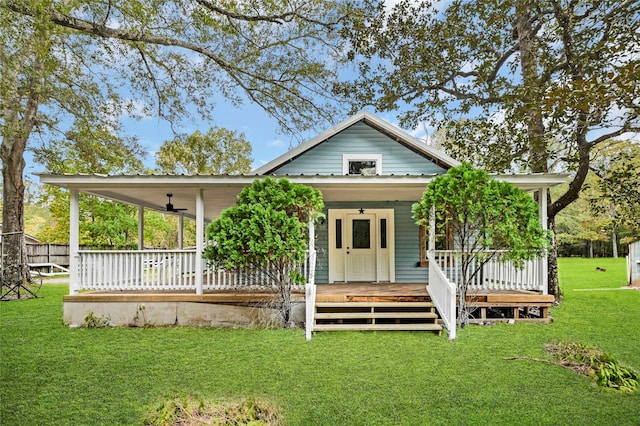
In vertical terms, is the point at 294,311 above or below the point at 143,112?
below

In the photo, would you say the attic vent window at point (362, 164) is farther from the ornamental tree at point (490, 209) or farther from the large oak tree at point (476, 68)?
the ornamental tree at point (490, 209)

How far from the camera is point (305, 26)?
38.7 feet

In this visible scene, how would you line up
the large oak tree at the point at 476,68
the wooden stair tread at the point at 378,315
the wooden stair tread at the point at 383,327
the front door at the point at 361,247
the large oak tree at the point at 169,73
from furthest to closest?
the large oak tree at the point at 169,73 < the front door at the point at 361,247 < the large oak tree at the point at 476,68 < the wooden stair tread at the point at 378,315 < the wooden stair tread at the point at 383,327

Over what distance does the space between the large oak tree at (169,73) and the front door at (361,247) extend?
218 inches

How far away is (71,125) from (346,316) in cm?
1396

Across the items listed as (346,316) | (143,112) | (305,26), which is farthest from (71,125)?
(346,316)

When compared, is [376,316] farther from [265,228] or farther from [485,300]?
[265,228]

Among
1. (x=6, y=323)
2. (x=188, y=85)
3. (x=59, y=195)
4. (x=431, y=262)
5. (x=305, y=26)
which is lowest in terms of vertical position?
(x=6, y=323)

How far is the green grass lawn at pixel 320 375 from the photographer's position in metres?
3.61

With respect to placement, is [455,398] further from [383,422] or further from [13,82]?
[13,82]

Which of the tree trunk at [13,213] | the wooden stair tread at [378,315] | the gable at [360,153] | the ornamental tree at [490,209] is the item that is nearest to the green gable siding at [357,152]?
the gable at [360,153]

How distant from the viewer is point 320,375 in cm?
457

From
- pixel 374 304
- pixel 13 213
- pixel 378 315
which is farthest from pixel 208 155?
pixel 378 315

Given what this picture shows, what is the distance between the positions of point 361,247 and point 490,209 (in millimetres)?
4079
